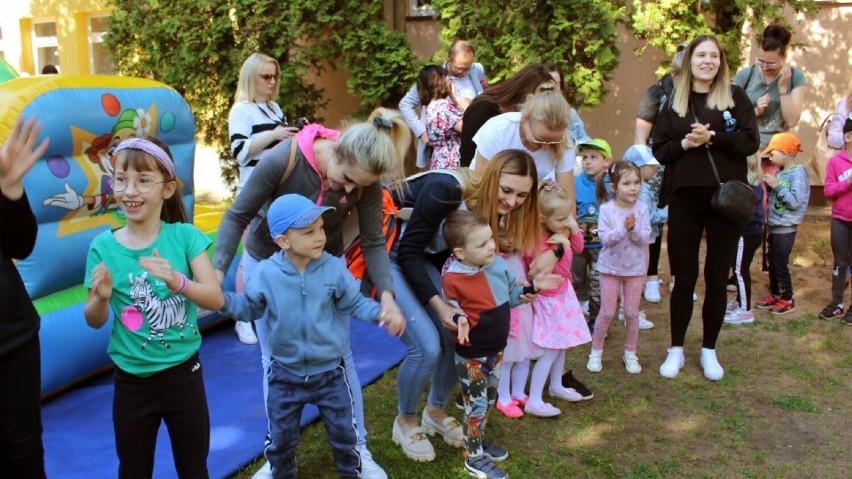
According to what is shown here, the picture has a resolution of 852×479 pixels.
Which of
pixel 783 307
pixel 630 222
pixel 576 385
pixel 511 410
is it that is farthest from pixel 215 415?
pixel 783 307

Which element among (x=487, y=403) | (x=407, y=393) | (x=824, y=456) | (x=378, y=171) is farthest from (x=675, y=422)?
(x=378, y=171)

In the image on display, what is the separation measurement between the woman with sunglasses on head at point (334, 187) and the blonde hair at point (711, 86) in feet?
6.62

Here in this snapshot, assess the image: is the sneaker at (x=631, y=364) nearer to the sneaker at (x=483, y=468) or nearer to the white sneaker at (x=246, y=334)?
the sneaker at (x=483, y=468)

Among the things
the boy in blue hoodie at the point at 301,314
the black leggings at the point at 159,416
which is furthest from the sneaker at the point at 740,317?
the black leggings at the point at 159,416

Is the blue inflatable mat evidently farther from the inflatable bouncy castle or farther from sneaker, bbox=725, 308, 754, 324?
sneaker, bbox=725, 308, 754, 324

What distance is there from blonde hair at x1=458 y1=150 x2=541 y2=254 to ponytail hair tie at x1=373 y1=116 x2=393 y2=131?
56 centimetres

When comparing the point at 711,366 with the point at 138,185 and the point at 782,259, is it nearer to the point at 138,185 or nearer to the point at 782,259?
the point at 782,259

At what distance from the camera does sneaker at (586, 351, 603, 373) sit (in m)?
4.70

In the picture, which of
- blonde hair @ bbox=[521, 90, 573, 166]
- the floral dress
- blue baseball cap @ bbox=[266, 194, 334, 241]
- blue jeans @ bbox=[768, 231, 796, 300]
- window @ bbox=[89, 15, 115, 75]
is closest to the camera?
blue baseball cap @ bbox=[266, 194, 334, 241]

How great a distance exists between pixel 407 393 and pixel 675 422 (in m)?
1.53

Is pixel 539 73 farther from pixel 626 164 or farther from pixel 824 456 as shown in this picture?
pixel 824 456

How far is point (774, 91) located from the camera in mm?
5988

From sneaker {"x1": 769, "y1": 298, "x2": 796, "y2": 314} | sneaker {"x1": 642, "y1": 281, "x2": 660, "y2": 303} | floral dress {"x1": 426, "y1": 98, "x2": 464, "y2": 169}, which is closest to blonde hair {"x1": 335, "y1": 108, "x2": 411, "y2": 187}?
floral dress {"x1": 426, "y1": 98, "x2": 464, "y2": 169}

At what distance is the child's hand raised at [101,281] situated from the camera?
232 centimetres
